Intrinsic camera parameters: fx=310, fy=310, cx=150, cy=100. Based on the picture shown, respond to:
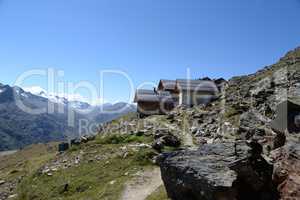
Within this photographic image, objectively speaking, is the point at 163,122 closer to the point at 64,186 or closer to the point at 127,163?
the point at 127,163

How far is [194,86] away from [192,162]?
48963 mm

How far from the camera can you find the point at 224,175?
46.0 ft

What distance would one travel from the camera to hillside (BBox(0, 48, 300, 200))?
13.9 m

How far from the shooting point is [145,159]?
27.3m

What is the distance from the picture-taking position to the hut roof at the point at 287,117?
1468 cm

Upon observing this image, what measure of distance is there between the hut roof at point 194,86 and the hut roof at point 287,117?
152ft

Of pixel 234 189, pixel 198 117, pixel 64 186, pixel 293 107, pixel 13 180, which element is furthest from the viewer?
pixel 198 117

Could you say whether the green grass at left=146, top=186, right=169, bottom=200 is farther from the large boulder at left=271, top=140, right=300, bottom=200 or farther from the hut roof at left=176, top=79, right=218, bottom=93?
the hut roof at left=176, top=79, right=218, bottom=93

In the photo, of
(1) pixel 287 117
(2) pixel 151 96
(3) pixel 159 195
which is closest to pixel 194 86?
(2) pixel 151 96

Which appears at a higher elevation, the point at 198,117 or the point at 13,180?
the point at 198,117

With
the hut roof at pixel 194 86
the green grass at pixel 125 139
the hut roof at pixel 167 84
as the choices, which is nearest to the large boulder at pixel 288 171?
the green grass at pixel 125 139

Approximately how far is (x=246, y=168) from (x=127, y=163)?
47.8ft

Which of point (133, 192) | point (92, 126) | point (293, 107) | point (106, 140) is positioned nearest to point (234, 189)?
point (293, 107)

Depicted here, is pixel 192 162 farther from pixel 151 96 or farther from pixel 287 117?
pixel 151 96
